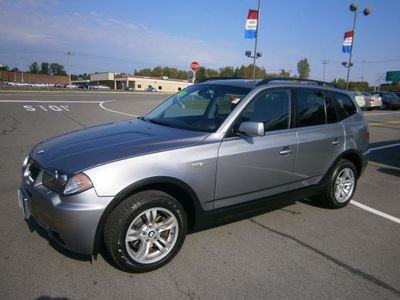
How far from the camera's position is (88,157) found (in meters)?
2.70

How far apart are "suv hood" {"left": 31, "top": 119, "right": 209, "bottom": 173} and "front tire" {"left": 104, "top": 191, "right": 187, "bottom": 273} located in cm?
43

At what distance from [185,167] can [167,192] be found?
0.33 meters

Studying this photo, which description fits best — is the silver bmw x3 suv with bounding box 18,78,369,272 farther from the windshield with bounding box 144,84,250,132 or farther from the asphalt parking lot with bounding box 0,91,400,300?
the asphalt parking lot with bounding box 0,91,400,300

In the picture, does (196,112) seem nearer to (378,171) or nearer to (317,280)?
(317,280)

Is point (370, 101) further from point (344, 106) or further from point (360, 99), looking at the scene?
point (344, 106)

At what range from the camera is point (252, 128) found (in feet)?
10.1

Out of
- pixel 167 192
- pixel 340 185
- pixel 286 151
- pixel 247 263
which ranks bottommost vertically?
pixel 247 263

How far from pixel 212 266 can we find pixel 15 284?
5.64 feet

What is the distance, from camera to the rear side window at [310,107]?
394 cm

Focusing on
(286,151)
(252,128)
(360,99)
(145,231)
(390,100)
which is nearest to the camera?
(145,231)

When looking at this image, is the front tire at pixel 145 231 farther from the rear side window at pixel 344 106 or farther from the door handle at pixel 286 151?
the rear side window at pixel 344 106

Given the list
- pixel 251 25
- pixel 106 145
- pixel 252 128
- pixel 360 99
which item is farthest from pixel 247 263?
pixel 360 99

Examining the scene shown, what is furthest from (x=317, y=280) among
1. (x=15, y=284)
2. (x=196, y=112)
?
(x=15, y=284)

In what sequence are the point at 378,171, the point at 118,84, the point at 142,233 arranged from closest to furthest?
the point at 142,233, the point at 378,171, the point at 118,84
